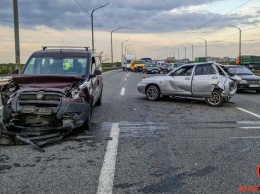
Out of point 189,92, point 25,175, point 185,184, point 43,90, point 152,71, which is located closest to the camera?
point 185,184

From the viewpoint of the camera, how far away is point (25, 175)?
15.6ft

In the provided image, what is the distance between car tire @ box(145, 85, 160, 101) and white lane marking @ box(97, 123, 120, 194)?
22.8 ft

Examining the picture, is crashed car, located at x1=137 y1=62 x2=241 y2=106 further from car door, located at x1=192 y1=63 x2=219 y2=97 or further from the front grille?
the front grille

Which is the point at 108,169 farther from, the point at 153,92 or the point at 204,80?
the point at 153,92

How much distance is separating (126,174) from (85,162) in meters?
0.87

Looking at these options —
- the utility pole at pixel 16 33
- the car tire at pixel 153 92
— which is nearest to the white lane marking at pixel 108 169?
the car tire at pixel 153 92

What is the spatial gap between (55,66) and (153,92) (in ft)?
19.6

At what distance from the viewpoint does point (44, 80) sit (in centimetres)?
762

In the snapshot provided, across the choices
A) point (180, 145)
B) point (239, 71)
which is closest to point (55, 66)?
point (180, 145)

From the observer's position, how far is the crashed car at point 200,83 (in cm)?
1229

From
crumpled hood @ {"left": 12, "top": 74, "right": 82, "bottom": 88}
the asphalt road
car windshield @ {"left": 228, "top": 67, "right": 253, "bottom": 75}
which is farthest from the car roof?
car windshield @ {"left": 228, "top": 67, "right": 253, "bottom": 75}

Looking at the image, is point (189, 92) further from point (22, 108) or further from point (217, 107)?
point (22, 108)

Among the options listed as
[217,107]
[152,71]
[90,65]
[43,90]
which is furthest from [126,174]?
[152,71]

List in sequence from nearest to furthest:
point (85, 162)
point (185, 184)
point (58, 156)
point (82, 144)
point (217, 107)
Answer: point (185, 184)
point (85, 162)
point (58, 156)
point (82, 144)
point (217, 107)
